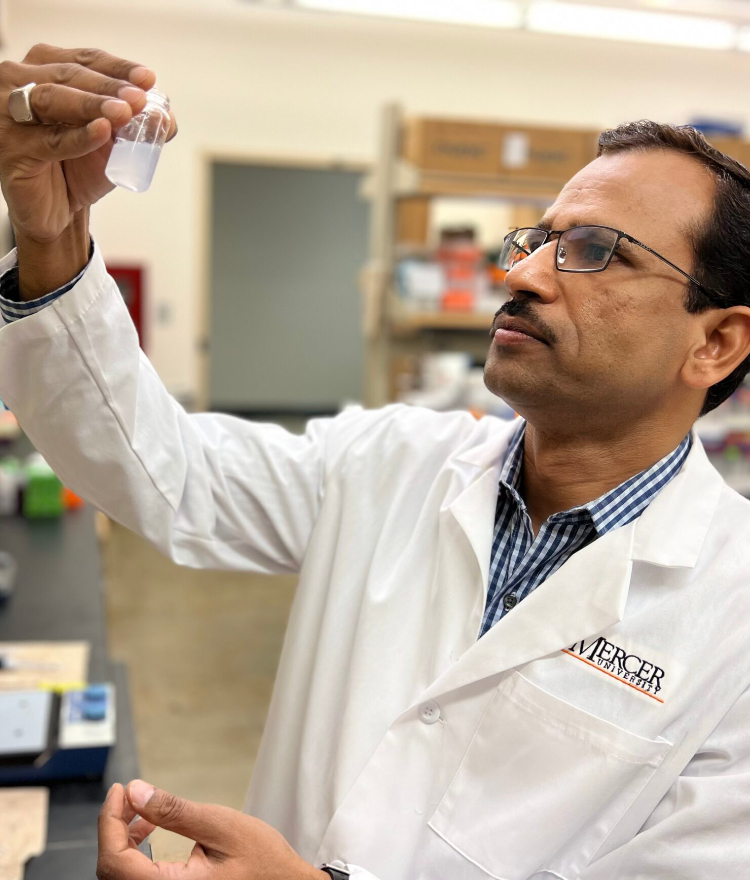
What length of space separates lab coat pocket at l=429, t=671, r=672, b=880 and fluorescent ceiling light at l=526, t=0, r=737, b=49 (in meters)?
4.69

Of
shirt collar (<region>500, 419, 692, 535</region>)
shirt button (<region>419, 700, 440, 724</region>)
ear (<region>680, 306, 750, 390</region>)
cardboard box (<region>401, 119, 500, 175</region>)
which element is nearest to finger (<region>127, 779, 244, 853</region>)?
shirt button (<region>419, 700, 440, 724</region>)

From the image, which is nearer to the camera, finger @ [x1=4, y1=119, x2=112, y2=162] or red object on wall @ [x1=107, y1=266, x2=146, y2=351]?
finger @ [x1=4, y1=119, x2=112, y2=162]

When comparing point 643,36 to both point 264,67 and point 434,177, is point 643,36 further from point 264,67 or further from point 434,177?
point 264,67

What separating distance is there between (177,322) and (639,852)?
20.7 feet

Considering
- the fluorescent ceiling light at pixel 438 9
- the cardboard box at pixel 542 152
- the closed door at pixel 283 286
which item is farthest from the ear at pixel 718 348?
the closed door at pixel 283 286

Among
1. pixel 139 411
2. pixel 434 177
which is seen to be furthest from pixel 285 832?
pixel 434 177

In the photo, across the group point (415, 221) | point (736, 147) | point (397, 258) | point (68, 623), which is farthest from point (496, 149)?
point (68, 623)

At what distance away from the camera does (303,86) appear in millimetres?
6383

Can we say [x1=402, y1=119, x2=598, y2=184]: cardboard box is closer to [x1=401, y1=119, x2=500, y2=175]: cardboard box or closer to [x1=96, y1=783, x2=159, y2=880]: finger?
[x1=401, y1=119, x2=500, y2=175]: cardboard box

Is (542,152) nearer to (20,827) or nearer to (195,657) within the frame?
(195,657)

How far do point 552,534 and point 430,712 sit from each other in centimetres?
28

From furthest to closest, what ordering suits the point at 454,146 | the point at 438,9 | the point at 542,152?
the point at 438,9 < the point at 542,152 < the point at 454,146

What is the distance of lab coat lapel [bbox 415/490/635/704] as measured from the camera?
1017 mm

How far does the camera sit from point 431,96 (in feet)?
21.3
